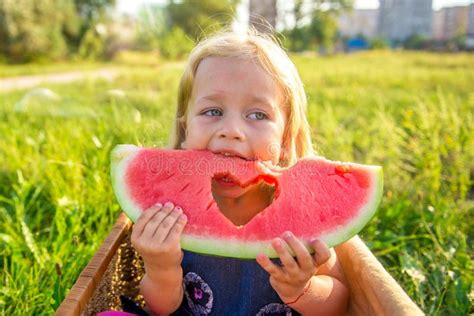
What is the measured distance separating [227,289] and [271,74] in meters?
0.74

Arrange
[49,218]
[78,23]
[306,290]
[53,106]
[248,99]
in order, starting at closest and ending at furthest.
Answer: [306,290], [248,99], [49,218], [53,106], [78,23]

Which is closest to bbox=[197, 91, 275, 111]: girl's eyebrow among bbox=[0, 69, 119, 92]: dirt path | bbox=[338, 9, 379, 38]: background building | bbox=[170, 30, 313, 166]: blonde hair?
bbox=[170, 30, 313, 166]: blonde hair

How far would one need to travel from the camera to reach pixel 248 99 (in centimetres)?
147

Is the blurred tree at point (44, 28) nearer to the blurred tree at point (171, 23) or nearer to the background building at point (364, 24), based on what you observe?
the blurred tree at point (171, 23)

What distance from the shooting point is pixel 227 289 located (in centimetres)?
156

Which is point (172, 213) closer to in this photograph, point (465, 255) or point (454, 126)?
point (465, 255)

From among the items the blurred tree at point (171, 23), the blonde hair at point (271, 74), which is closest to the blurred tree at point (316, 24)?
the blurred tree at point (171, 23)

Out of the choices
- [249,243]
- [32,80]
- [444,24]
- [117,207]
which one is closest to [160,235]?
[249,243]

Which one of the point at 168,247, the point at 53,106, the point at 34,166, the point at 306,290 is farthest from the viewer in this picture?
the point at 53,106

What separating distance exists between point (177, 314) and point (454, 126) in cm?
205

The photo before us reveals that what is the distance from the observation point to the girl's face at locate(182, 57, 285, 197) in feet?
4.70

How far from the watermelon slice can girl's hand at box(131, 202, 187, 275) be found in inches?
2.2

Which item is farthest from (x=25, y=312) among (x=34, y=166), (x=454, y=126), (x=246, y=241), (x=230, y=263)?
(x=454, y=126)

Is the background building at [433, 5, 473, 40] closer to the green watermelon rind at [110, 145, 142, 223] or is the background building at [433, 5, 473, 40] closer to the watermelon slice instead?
the watermelon slice
